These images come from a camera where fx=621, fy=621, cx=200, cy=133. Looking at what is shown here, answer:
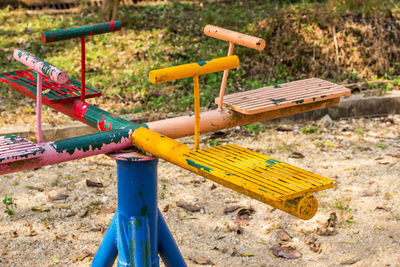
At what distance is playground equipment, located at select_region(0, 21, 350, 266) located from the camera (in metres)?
2.00

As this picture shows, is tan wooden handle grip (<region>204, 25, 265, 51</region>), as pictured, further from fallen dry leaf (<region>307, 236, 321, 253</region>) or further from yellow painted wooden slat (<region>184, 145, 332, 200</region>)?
fallen dry leaf (<region>307, 236, 321, 253</region>)

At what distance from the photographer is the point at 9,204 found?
4000mm

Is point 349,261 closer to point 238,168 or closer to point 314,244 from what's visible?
point 314,244

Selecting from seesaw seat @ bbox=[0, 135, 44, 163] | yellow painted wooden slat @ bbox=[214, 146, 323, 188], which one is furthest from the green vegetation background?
yellow painted wooden slat @ bbox=[214, 146, 323, 188]

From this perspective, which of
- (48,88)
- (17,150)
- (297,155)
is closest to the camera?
(17,150)

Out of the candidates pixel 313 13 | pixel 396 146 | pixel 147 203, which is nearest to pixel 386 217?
pixel 396 146

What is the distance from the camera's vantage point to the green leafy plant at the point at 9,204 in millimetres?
3915

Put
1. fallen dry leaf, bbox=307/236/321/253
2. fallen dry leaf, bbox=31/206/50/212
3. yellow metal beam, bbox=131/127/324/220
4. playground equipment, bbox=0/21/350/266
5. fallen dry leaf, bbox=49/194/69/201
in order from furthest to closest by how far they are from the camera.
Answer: fallen dry leaf, bbox=49/194/69/201 → fallen dry leaf, bbox=31/206/50/212 → fallen dry leaf, bbox=307/236/321/253 → playground equipment, bbox=0/21/350/266 → yellow metal beam, bbox=131/127/324/220

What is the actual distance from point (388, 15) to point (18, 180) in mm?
4190

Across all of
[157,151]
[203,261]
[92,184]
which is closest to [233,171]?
[157,151]

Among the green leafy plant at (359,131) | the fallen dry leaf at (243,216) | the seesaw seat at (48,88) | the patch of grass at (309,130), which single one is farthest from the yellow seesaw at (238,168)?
the green leafy plant at (359,131)

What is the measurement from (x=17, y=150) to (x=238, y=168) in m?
0.76

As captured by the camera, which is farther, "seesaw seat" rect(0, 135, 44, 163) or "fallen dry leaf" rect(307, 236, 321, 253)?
"fallen dry leaf" rect(307, 236, 321, 253)

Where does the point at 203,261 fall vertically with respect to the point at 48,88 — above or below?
below
